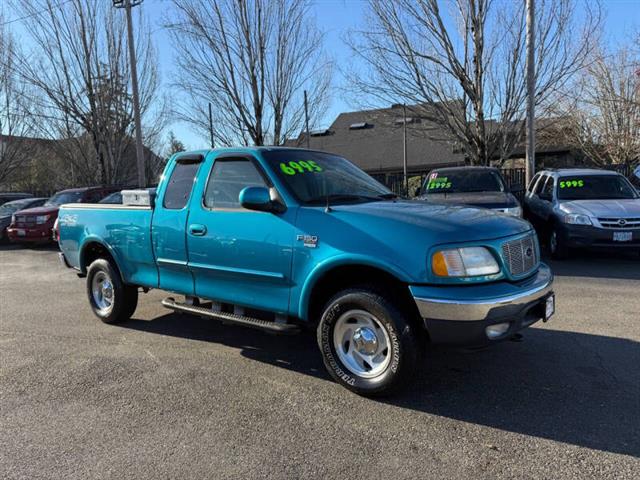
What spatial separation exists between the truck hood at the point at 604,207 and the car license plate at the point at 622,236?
0.30 m

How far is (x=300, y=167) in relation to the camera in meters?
4.48

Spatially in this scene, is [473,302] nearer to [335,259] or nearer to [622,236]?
[335,259]

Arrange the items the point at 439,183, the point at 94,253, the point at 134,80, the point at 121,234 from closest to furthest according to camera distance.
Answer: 1. the point at 121,234
2. the point at 94,253
3. the point at 439,183
4. the point at 134,80

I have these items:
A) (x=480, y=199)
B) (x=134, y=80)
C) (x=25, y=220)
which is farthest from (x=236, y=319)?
(x=134, y=80)

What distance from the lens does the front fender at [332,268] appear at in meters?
3.48

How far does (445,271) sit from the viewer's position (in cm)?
339

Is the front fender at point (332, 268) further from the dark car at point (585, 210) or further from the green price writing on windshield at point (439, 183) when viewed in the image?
the green price writing on windshield at point (439, 183)

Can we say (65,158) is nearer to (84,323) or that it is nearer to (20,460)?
(84,323)

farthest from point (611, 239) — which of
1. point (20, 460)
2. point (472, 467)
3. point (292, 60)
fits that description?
point (292, 60)

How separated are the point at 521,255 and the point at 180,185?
10.6 ft

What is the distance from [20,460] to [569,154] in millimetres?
31062

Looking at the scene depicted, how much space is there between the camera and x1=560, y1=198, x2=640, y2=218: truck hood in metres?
8.49

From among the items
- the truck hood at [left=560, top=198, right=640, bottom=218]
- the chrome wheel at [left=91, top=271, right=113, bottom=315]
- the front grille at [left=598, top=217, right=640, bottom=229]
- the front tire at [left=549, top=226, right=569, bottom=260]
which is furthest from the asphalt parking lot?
the front tire at [left=549, top=226, right=569, bottom=260]

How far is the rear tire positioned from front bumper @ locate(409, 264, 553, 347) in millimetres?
3738
